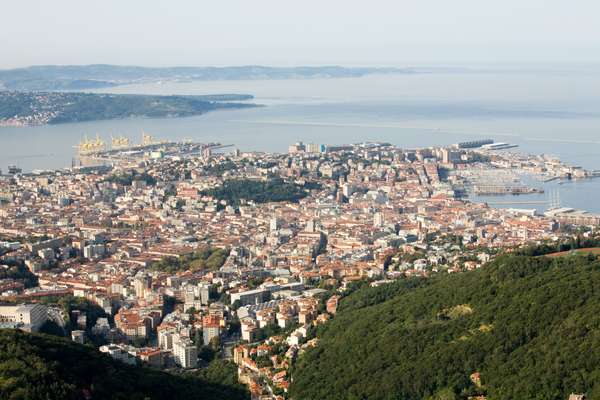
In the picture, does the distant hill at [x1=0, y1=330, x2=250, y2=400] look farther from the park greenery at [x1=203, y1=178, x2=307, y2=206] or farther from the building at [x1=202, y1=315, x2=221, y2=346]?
the park greenery at [x1=203, y1=178, x2=307, y2=206]

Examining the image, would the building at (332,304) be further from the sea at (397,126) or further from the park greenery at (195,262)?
the sea at (397,126)

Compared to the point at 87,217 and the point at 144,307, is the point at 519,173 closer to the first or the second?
the point at 87,217

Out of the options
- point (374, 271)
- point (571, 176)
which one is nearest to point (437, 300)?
point (374, 271)

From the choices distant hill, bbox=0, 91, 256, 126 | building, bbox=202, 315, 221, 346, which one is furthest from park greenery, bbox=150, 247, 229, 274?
distant hill, bbox=0, 91, 256, 126

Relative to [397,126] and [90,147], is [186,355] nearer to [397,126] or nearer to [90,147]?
[90,147]

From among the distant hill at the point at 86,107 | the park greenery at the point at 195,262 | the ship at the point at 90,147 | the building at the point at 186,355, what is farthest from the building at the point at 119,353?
the distant hill at the point at 86,107

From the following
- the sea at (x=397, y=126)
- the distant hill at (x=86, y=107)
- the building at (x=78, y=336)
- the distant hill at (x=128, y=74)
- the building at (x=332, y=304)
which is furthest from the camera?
the distant hill at (x=128, y=74)

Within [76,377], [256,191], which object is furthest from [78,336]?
[256,191]
